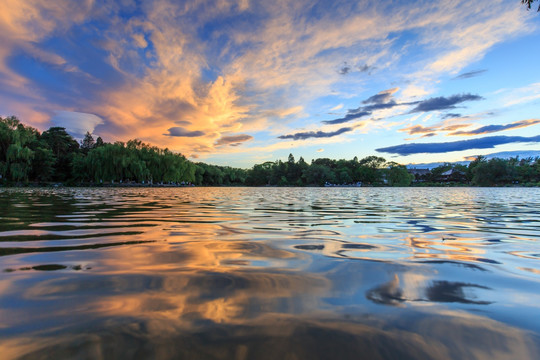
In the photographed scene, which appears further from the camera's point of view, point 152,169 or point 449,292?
point 152,169

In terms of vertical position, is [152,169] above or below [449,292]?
above

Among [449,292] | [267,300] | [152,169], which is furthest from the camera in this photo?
[152,169]

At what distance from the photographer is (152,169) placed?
64.1 m

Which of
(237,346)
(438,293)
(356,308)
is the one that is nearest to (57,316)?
(237,346)

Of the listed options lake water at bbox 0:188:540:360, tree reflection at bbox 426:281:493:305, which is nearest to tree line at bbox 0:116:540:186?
lake water at bbox 0:188:540:360

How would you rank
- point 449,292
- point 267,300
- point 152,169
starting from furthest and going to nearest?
point 152,169 < point 449,292 < point 267,300

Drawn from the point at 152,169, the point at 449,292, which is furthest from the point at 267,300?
the point at 152,169

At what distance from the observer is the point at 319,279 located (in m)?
2.47

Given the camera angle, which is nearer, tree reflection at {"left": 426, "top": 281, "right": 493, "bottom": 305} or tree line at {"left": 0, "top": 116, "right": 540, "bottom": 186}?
tree reflection at {"left": 426, "top": 281, "right": 493, "bottom": 305}

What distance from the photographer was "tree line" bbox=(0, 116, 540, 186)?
155 ft

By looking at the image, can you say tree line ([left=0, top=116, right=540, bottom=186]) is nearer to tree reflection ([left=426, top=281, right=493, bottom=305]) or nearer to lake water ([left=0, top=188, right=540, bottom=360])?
lake water ([left=0, top=188, right=540, bottom=360])

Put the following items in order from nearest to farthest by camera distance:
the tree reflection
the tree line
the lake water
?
the lake water → the tree reflection → the tree line

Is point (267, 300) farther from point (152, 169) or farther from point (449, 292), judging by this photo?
point (152, 169)

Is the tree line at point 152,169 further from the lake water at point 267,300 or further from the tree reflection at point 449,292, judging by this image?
the tree reflection at point 449,292
